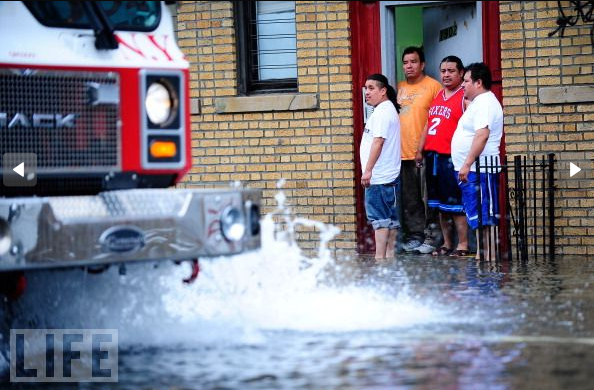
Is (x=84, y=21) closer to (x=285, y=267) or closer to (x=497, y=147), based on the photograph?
(x=285, y=267)

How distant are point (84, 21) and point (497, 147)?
604 centimetres

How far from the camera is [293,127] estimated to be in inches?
591

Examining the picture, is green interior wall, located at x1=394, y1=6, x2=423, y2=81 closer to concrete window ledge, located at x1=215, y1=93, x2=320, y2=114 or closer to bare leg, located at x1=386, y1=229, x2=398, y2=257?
concrete window ledge, located at x1=215, y1=93, x2=320, y2=114

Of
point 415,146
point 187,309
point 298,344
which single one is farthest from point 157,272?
point 415,146

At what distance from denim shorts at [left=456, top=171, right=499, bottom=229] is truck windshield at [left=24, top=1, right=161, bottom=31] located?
523 centimetres

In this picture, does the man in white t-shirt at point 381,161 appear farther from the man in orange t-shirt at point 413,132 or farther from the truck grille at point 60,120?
the truck grille at point 60,120

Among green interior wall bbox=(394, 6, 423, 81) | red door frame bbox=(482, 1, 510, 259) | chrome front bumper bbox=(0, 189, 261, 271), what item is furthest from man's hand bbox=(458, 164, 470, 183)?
chrome front bumper bbox=(0, 189, 261, 271)

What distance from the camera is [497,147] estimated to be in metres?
13.2

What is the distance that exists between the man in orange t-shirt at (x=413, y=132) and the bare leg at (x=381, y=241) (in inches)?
32.8

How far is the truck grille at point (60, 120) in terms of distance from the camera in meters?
7.48

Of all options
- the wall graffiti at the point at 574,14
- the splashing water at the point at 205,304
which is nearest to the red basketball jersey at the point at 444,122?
the wall graffiti at the point at 574,14

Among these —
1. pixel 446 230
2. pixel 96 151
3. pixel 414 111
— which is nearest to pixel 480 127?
pixel 446 230

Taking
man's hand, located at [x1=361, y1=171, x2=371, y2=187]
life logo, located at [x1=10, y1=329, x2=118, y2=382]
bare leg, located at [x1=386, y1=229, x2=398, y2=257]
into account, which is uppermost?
man's hand, located at [x1=361, y1=171, x2=371, y2=187]

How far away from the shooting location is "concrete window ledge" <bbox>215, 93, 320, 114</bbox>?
14898 millimetres
